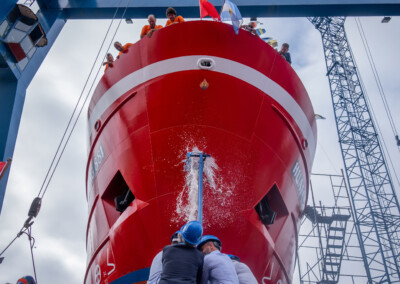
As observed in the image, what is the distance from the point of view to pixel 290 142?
5188mm

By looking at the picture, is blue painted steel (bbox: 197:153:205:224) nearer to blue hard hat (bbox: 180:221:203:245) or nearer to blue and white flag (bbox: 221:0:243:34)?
blue hard hat (bbox: 180:221:203:245)

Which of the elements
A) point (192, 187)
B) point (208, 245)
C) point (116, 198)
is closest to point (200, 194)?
point (192, 187)

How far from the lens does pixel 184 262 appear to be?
8.11 feet

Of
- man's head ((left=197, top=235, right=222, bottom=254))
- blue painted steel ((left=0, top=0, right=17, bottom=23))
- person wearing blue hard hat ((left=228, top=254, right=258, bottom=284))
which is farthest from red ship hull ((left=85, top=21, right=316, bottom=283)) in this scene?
blue painted steel ((left=0, top=0, right=17, bottom=23))

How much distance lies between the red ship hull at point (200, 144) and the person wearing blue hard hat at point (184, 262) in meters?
1.41

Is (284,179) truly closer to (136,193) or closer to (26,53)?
(136,193)

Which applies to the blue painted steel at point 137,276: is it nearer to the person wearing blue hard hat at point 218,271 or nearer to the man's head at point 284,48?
the person wearing blue hard hat at point 218,271

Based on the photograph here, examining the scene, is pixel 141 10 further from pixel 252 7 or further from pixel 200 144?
pixel 200 144

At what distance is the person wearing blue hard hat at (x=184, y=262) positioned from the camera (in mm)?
2408

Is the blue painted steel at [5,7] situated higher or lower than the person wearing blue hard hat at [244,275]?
higher

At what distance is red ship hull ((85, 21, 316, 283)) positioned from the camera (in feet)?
14.0

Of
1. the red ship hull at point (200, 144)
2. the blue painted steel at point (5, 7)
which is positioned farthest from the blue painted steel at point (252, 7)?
the red ship hull at point (200, 144)

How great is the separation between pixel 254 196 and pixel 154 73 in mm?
2086

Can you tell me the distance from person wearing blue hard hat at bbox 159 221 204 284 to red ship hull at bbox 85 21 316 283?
141 cm
